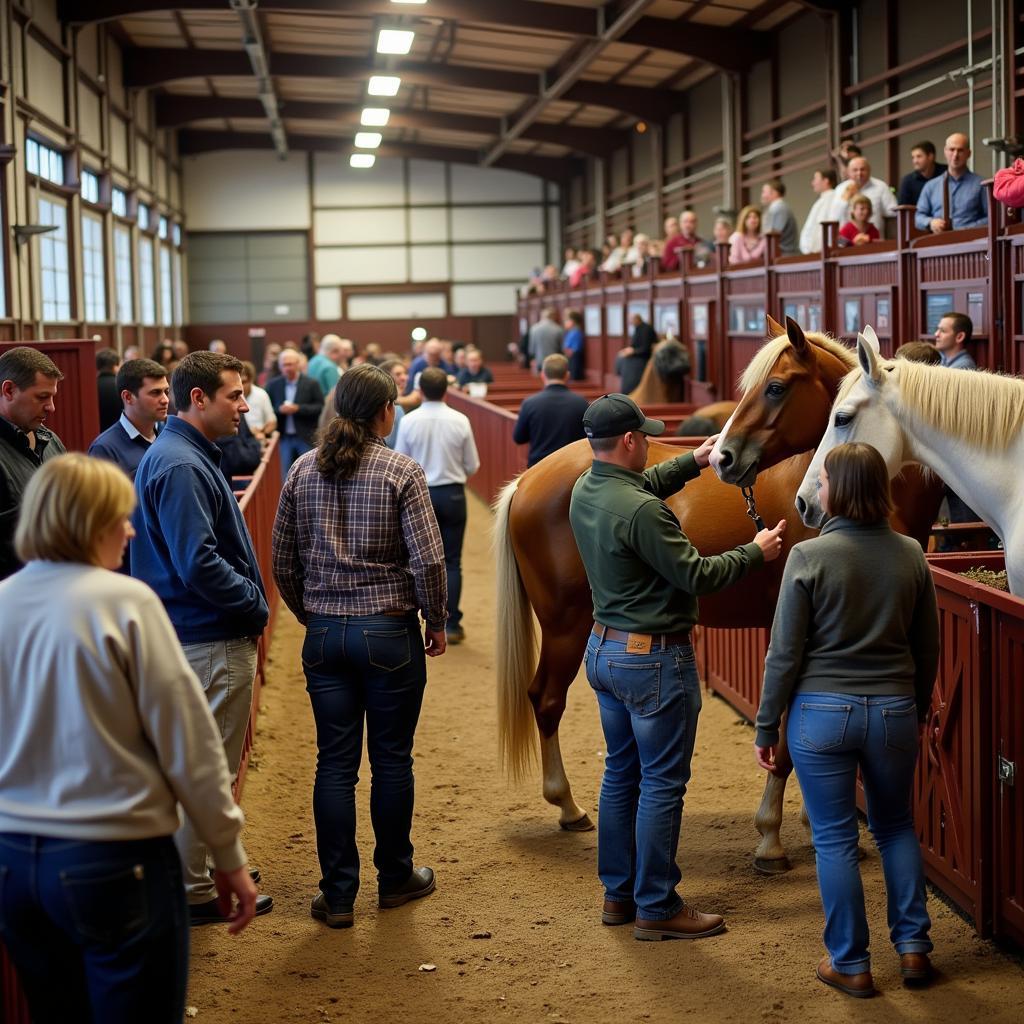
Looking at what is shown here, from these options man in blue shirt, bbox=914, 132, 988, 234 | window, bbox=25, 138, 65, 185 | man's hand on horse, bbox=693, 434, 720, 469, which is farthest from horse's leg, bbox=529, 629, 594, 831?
window, bbox=25, 138, 65, 185

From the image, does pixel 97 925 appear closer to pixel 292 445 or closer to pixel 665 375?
pixel 292 445

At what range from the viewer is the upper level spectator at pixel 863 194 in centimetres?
1104

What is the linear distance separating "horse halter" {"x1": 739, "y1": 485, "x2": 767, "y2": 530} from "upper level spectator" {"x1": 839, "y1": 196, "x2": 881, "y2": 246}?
5.89 metres

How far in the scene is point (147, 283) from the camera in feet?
80.7

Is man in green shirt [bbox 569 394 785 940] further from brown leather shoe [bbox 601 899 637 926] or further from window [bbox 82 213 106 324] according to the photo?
window [bbox 82 213 106 324]

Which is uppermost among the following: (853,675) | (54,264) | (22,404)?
(54,264)

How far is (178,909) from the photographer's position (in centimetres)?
243

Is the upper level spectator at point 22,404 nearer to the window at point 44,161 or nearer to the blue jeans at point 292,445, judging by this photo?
the blue jeans at point 292,445

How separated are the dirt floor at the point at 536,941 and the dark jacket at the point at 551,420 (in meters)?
3.72

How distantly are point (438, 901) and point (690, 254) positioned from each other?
11.3 meters

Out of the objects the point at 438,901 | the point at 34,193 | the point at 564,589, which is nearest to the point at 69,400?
the point at 564,589

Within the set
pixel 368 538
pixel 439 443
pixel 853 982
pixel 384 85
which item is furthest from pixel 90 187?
pixel 853 982

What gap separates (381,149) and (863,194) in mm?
20492

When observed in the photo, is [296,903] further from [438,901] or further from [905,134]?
[905,134]
